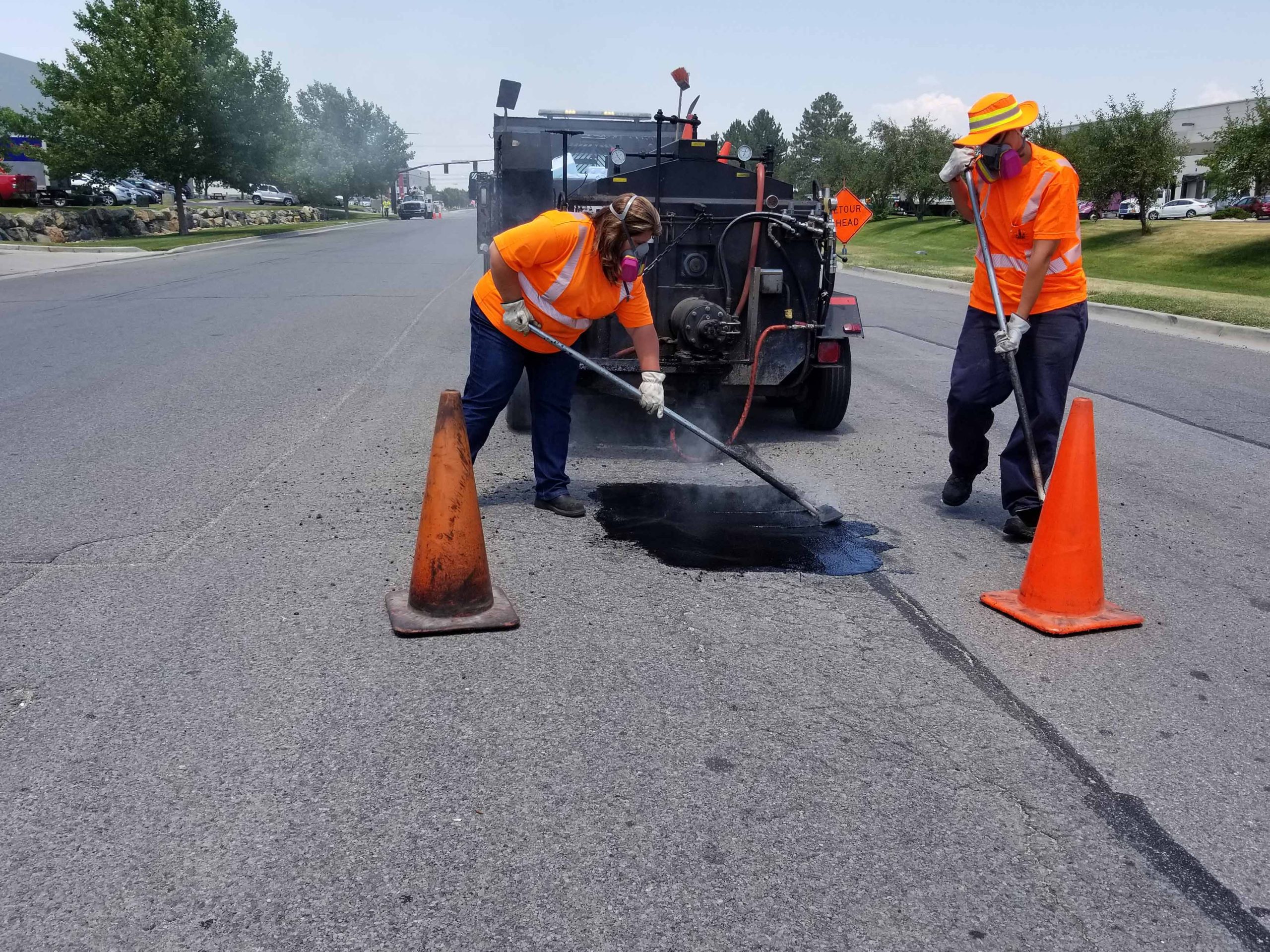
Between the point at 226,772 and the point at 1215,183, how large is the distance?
29304 mm

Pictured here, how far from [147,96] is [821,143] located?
48359mm

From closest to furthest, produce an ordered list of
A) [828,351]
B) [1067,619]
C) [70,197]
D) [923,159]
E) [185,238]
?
[1067,619] → [828,351] → [185,238] → [70,197] → [923,159]

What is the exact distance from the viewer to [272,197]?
76438 millimetres

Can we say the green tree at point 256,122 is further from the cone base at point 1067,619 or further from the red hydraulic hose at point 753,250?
the cone base at point 1067,619

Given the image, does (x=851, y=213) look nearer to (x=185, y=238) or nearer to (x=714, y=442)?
(x=714, y=442)

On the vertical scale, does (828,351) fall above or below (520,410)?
above

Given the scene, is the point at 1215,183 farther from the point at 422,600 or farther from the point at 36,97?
the point at 36,97

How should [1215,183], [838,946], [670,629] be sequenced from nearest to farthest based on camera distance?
1. [838,946]
2. [670,629]
3. [1215,183]

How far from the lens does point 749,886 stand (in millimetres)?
2516

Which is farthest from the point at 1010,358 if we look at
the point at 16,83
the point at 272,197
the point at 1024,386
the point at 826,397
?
the point at 16,83

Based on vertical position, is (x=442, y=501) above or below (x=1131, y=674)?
above

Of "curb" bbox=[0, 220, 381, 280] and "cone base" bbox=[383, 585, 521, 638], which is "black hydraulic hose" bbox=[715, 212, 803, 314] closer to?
"cone base" bbox=[383, 585, 521, 638]

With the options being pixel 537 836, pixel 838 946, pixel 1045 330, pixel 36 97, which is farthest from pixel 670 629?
pixel 36 97

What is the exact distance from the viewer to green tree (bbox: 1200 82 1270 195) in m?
25.2
